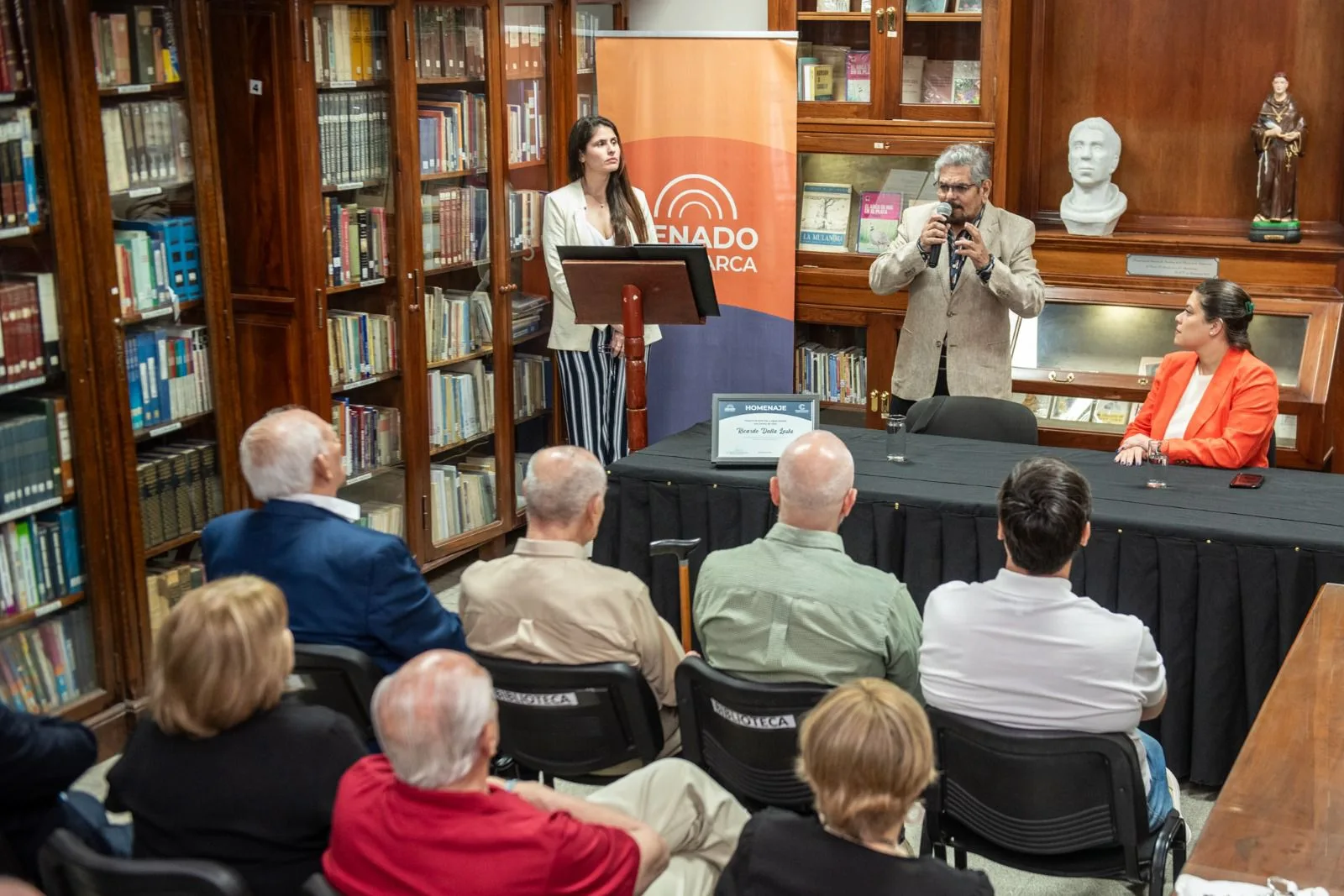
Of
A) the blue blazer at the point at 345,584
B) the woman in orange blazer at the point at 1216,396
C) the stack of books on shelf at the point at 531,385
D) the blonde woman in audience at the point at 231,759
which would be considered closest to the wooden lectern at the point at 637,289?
the stack of books on shelf at the point at 531,385

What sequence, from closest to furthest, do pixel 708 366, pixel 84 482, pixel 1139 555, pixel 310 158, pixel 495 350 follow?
pixel 1139 555
pixel 84 482
pixel 310 158
pixel 495 350
pixel 708 366

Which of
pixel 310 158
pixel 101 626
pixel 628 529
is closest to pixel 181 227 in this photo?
pixel 310 158

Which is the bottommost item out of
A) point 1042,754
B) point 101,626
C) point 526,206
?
point 101,626

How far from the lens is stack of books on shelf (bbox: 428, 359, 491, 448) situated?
5.50 m

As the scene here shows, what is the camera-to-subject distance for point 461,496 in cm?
571

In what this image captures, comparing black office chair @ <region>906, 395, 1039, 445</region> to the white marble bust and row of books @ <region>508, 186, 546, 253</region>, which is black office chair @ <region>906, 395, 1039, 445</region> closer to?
the white marble bust

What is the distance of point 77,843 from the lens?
205cm

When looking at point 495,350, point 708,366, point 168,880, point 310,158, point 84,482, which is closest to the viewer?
point 168,880

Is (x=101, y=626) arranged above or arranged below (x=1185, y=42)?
below

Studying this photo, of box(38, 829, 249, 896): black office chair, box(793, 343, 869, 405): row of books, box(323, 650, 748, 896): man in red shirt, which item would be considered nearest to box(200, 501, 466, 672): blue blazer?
box(323, 650, 748, 896): man in red shirt

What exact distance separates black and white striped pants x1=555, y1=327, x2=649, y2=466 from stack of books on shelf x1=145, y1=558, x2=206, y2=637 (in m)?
1.78

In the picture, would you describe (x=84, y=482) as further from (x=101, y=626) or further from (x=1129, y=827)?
(x=1129, y=827)

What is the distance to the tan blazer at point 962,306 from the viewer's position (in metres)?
5.09

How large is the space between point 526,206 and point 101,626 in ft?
8.13
